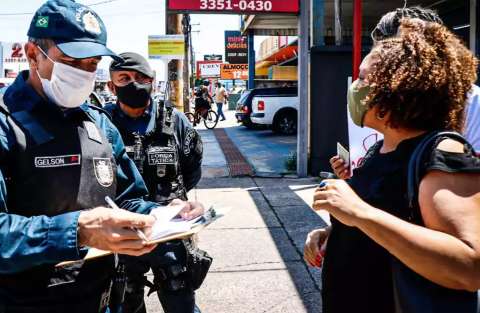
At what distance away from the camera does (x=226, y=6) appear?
8516 mm

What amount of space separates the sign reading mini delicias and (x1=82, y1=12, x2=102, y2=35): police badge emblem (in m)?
40.3

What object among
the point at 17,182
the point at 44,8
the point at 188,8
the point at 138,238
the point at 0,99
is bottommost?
the point at 138,238

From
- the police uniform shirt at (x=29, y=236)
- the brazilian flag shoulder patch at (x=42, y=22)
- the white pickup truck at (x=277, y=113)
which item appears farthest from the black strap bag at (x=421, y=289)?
the white pickup truck at (x=277, y=113)

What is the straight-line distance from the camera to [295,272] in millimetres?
4789

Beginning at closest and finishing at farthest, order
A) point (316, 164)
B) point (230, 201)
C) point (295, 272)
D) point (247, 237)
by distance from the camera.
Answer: point (295, 272) → point (247, 237) → point (230, 201) → point (316, 164)

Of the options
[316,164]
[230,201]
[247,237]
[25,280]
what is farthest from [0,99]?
[316,164]

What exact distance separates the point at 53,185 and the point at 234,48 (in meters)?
41.2

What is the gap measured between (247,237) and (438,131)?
4546mm

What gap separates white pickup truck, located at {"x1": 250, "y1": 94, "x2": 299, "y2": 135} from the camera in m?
16.7

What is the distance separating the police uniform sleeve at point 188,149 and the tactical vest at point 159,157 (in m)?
0.07

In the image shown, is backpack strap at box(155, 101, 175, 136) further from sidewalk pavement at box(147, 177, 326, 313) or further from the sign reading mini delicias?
the sign reading mini delicias

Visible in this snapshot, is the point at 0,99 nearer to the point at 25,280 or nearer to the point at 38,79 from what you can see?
the point at 38,79

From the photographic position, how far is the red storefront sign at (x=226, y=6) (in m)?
8.42

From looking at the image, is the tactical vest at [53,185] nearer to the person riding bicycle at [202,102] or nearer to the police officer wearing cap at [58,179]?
the police officer wearing cap at [58,179]
